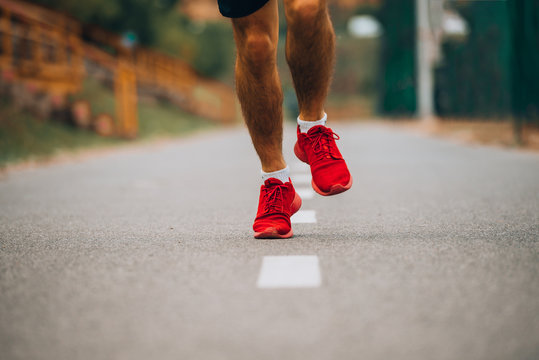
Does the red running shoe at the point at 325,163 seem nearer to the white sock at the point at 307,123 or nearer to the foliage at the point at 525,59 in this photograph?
the white sock at the point at 307,123

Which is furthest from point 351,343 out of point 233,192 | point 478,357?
point 233,192

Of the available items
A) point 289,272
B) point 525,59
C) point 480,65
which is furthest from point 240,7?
point 480,65

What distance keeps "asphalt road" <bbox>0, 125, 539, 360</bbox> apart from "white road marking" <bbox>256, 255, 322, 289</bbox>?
1.5 inches

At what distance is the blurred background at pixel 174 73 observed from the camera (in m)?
11.1

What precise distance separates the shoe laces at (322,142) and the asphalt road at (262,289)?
0.34 m

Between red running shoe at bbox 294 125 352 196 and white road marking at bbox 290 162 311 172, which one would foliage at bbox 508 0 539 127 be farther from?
red running shoe at bbox 294 125 352 196

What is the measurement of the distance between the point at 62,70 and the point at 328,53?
1265cm

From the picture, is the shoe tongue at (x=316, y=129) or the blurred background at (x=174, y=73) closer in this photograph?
the shoe tongue at (x=316, y=129)

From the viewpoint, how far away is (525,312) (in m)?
1.81

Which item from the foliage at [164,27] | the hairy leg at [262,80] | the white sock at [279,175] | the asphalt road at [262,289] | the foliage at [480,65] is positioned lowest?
the asphalt road at [262,289]

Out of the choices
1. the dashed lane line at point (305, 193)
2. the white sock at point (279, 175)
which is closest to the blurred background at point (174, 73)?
the white sock at point (279, 175)

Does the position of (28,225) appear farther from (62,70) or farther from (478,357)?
(62,70)

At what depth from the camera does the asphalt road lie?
64.2 inches

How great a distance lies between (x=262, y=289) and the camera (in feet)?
6.92
